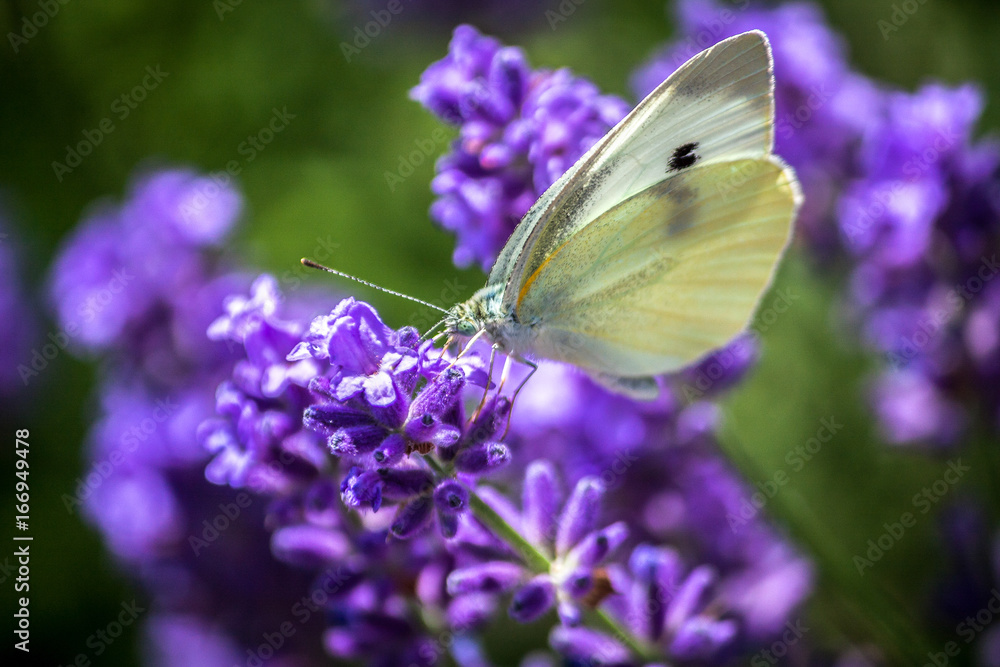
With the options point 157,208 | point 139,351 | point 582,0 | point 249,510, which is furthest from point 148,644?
point 582,0

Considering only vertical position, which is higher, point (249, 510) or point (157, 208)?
point (157, 208)

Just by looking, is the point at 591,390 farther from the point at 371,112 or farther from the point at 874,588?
the point at 371,112

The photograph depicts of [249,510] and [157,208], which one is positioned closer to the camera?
[249,510]

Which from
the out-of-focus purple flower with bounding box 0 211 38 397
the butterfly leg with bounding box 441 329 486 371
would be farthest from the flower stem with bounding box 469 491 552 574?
the out-of-focus purple flower with bounding box 0 211 38 397

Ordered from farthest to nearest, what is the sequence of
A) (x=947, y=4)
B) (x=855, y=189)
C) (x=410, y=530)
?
(x=947, y=4) < (x=855, y=189) < (x=410, y=530)

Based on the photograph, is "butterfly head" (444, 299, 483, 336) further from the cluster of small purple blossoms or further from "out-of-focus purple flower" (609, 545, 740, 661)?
the cluster of small purple blossoms

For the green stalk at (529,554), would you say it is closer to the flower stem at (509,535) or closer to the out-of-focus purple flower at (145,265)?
the flower stem at (509,535)
